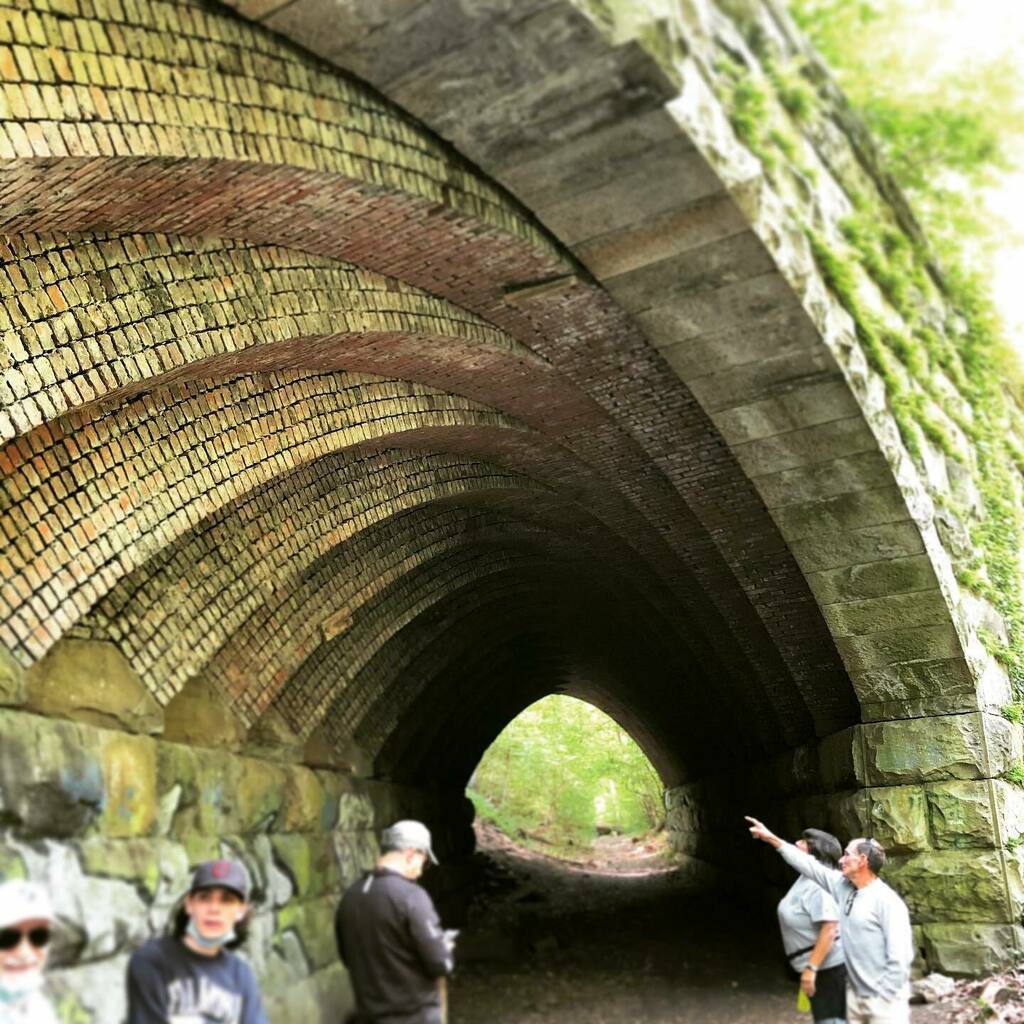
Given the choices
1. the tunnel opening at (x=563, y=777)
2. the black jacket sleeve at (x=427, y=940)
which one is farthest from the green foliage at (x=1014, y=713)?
the tunnel opening at (x=563, y=777)

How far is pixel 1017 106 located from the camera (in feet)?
19.0

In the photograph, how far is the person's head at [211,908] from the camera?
3.31 m

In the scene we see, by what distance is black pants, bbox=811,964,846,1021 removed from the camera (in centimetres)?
537

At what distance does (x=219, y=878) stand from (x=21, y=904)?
0.63 metres

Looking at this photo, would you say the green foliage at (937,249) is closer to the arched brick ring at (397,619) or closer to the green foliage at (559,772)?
the arched brick ring at (397,619)

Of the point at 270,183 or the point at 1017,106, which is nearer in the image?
the point at 270,183

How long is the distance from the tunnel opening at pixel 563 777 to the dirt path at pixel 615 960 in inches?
550

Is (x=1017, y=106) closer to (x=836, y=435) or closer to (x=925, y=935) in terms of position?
(x=836, y=435)

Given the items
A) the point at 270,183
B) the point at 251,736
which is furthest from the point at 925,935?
the point at 270,183

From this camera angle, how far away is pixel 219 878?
10.9ft

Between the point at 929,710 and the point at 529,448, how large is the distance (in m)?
3.76

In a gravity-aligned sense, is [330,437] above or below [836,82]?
below

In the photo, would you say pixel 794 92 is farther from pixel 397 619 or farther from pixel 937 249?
pixel 397 619

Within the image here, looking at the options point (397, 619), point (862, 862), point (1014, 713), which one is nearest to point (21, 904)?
point (862, 862)
